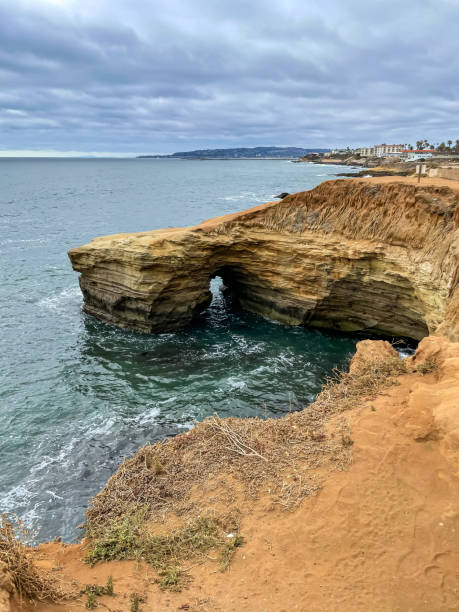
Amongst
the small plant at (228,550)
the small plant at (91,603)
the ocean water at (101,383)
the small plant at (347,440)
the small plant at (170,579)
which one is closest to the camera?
the small plant at (91,603)

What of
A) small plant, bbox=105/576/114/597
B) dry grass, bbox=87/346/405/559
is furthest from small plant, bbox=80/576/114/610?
dry grass, bbox=87/346/405/559

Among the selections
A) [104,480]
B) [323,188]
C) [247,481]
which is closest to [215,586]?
[247,481]

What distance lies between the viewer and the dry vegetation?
24.9 feet

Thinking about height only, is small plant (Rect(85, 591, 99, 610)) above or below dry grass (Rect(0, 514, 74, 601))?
below

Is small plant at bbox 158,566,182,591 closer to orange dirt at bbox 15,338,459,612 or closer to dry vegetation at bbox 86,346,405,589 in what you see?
dry vegetation at bbox 86,346,405,589

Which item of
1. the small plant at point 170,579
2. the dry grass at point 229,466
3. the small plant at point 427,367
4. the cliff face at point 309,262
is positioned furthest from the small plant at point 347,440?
the cliff face at point 309,262

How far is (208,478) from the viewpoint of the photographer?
922 cm

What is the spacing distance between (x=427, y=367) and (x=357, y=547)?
578 centimetres

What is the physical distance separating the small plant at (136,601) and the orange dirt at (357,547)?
10cm

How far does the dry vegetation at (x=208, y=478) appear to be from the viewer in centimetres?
759

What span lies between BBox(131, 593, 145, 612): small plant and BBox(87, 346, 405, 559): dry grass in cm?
113

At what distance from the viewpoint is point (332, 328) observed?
69.8 feet

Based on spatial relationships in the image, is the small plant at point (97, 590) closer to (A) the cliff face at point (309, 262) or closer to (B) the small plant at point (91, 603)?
(B) the small plant at point (91, 603)

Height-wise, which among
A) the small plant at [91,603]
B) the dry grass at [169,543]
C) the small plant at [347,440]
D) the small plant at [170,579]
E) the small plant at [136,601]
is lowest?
the dry grass at [169,543]
